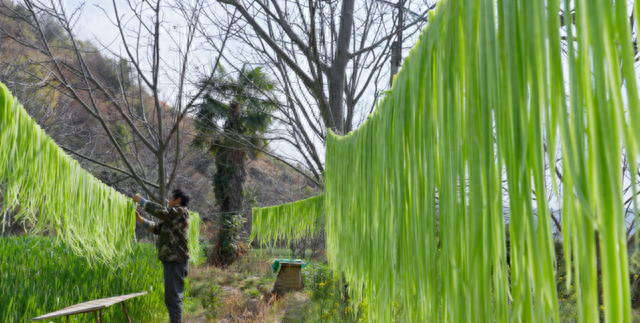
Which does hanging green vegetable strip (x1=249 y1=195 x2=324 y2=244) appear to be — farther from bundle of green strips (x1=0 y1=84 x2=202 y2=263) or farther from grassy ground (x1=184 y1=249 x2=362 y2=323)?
bundle of green strips (x1=0 y1=84 x2=202 y2=263)

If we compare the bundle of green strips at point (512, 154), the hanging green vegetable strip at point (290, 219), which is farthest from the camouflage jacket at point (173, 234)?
the bundle of green strips at point (512, 154)

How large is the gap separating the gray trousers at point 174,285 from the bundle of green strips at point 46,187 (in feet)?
3.77

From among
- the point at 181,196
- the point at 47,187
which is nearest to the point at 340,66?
the point at 181,196

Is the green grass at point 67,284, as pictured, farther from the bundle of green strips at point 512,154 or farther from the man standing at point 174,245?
the bundle of green strips at point 512,154

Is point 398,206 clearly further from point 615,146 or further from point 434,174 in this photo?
point 615,146

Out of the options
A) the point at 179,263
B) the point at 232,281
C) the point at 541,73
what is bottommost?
the point at 232,281

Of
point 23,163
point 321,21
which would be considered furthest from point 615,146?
point 321,21

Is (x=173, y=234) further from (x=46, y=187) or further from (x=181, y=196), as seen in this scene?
(x=46, y=187)

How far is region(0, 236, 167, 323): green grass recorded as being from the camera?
3172mm

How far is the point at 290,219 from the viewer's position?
132 inches

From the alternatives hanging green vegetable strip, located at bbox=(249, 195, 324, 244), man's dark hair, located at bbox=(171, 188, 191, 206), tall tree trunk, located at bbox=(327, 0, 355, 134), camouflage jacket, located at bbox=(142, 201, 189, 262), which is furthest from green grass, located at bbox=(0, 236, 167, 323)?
tall tree trunk, located at bbox=(327, 0, 355, 134)

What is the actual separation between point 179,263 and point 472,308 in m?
3.77

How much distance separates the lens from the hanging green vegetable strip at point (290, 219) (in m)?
3.12

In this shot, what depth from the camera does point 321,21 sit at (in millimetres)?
4078
